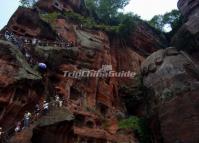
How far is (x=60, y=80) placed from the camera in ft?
84.2

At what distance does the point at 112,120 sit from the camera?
2641 cm

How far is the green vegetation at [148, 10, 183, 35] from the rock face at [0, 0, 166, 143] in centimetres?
904

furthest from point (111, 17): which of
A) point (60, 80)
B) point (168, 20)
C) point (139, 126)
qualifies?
point (139, 126)

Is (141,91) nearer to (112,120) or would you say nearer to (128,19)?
(112,120)

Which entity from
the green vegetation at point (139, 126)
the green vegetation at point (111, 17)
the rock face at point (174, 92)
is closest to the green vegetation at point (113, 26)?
the green vegetation at point (111, 17)

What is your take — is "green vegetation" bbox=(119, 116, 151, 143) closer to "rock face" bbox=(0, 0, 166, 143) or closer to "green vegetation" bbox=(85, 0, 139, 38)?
"rock face" bbox=(0, 0, 166, 143)

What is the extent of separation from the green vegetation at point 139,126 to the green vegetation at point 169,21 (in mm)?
18106

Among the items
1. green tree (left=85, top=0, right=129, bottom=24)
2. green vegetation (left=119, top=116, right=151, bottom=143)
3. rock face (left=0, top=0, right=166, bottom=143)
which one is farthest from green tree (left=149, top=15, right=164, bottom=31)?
green vegetation (left=119, top=116, right=151, bottom=143)

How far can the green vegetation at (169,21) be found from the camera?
137 ft

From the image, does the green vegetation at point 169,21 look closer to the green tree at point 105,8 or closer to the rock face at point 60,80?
the green tree at point 105,8

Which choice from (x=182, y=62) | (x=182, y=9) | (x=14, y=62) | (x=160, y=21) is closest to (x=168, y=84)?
(x=182, y=62)

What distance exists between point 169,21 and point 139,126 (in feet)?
70.2

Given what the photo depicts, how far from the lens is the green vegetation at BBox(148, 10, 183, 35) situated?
41812 mm

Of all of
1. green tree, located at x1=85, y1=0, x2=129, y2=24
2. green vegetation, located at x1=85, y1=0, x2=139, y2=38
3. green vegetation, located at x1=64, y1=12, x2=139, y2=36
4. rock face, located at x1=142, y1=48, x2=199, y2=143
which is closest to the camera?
rock face, located at x1=142, y1=48, x2=199, y2=143
